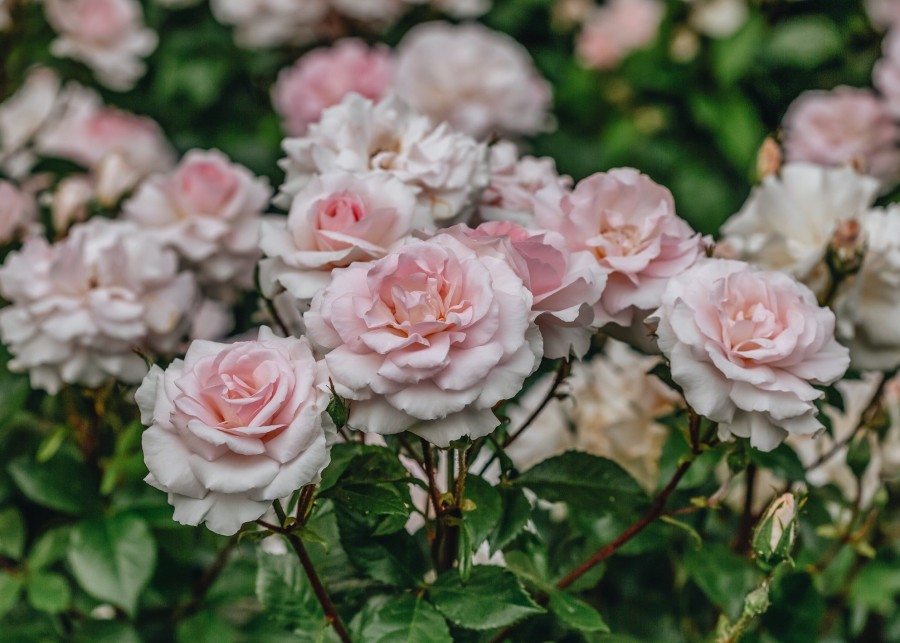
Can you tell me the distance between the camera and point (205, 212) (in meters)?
1.08

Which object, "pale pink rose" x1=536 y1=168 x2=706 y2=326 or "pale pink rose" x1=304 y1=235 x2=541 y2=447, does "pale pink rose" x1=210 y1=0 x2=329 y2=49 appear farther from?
"pale pink rose" x1=304 y1=235 x2=541 y2=447

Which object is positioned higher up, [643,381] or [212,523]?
[212,523]

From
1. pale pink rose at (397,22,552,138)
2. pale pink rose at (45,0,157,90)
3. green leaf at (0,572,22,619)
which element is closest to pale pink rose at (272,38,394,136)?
pale pink rose at (397,22,552,138)

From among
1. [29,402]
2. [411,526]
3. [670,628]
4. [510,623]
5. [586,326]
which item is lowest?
[29,402]

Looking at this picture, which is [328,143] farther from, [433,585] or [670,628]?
[670,628]

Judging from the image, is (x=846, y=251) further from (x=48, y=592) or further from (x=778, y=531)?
(x=48, y=592)

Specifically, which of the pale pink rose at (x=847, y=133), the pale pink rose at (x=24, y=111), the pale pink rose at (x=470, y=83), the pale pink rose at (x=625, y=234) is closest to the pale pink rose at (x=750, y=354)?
the pale pink rose at (x=625, y=234)

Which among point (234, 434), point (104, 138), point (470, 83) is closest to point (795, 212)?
point (234, 434)

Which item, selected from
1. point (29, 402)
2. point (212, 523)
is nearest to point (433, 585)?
point (212, 523)

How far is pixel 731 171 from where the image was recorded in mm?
2055

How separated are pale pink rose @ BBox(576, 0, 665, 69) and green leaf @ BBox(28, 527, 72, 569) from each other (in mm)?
1655

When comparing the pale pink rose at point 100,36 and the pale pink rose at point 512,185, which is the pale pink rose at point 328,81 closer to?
the pale pink rose at point 100,36

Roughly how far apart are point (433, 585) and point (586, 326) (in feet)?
0.70

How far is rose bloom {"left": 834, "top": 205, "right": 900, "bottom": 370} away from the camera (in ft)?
2.93
